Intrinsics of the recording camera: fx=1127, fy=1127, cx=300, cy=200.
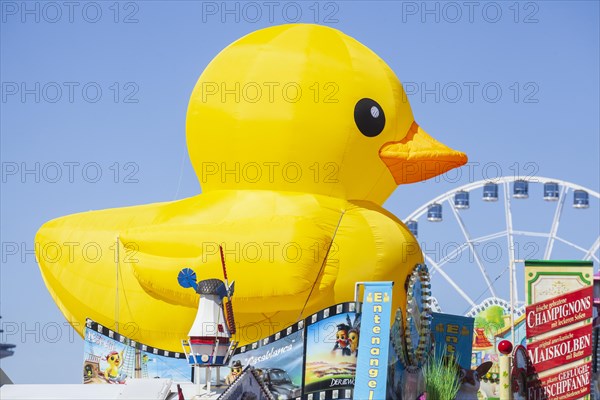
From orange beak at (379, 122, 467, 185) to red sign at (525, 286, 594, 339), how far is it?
2.49 meters

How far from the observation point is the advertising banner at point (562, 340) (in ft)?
55.8

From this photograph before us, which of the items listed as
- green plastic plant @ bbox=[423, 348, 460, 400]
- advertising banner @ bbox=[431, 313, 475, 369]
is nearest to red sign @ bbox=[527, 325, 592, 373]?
green plastic plant @ bbox=[423, 348, 460, 400]

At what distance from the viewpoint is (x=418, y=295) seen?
16766mm

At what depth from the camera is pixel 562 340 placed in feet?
55.9

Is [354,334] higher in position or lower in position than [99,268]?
lower

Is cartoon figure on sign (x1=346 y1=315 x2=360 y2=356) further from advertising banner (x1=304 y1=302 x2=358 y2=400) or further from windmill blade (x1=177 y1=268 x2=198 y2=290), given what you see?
windmill blade (x1=177 y1=268 x2=198 y2=290)

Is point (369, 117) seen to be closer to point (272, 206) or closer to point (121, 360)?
point (272, 206)

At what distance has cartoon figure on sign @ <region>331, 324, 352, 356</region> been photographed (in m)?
14.9

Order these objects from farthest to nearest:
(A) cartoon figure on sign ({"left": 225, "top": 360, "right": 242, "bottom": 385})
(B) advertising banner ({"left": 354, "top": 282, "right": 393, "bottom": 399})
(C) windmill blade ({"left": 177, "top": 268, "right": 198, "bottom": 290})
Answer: (A) cartoon figure on sign ({"left": 225, "top": 360, "right": 242, "bottom": 385}), (C) windmill blade ({"left": 177, "top": 268, "right": 198, "bottom": 290}), (B) advertising banner ({"left": 354, "top": 282, "right": 393, "bottom": 399})

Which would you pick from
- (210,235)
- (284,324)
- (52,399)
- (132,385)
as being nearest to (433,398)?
(284,324)

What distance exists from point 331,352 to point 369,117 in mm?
3772

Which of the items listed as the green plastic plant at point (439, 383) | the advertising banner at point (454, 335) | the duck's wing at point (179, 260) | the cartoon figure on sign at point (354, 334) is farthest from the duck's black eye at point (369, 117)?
the advertising banner at point (454, 335)

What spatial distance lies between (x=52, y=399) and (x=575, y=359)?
853cm

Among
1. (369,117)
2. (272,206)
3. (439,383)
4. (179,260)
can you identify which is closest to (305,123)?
(369,117)
